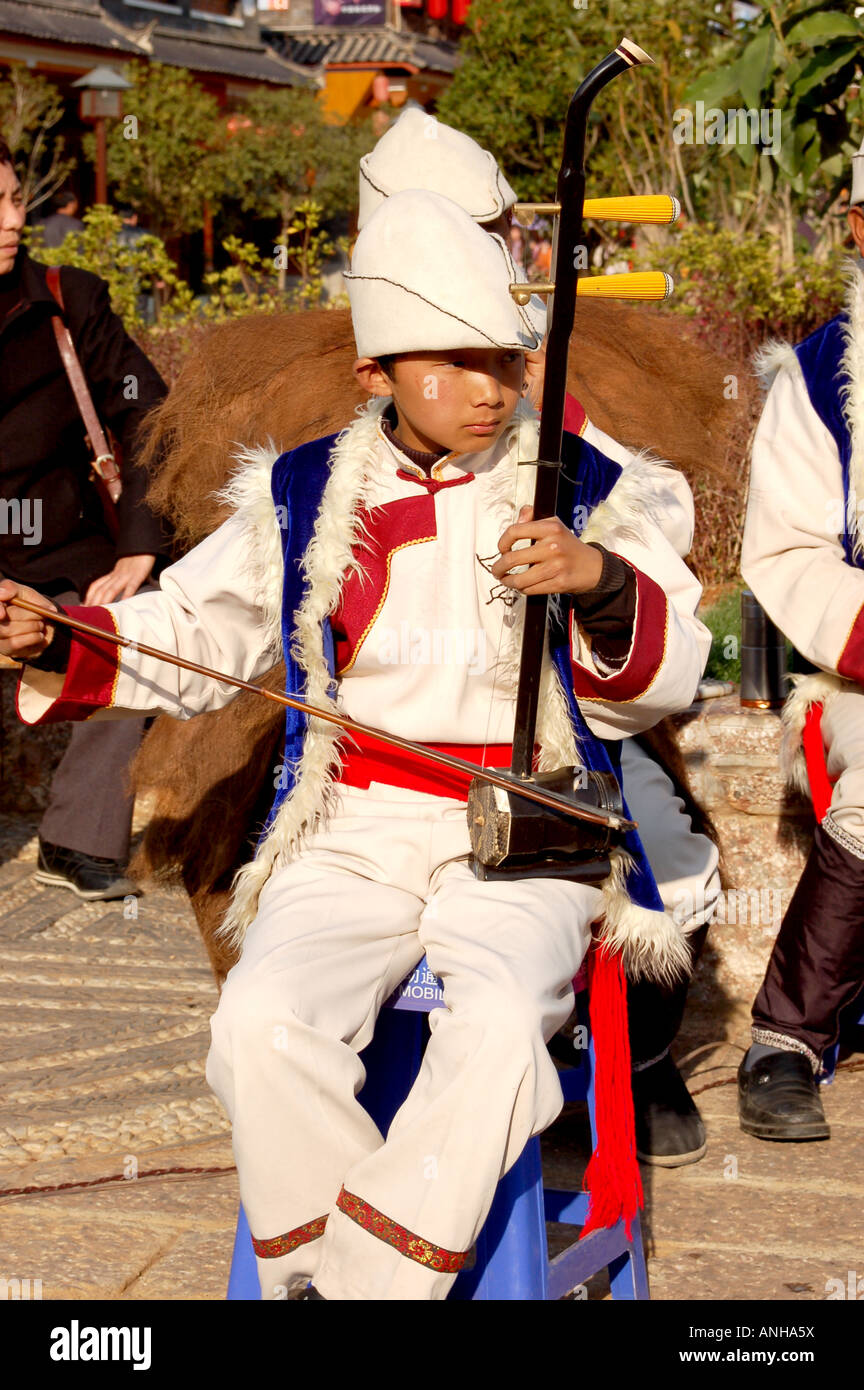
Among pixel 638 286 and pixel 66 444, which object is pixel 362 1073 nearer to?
pixel 638 286

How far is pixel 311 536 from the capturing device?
2.51 m

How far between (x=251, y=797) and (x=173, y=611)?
3.38 ft

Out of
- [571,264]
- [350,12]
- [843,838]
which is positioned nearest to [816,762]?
[843,838]

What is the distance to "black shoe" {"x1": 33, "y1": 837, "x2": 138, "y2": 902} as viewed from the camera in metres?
4.58

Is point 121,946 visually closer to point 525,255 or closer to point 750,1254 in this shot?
point 750,1254

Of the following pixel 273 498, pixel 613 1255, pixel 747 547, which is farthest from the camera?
pixel 747 547

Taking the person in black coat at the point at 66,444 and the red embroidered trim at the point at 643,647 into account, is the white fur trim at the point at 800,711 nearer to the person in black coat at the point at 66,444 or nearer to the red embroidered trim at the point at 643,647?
the red embroidered trim at the point at 643,647

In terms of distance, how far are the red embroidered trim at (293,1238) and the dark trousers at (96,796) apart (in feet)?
8.38

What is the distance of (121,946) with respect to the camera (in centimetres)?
418

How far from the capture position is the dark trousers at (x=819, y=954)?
10.1 feet

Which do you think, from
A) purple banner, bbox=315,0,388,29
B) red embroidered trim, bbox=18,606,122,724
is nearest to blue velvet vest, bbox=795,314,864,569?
red embroidered trim, bbox=18,606,122,724

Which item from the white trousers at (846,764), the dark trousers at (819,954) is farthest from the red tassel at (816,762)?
the dark trousers at (819,954)

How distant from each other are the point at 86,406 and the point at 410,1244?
2915 mm

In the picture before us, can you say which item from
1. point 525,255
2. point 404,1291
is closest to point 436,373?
point 404,1291
